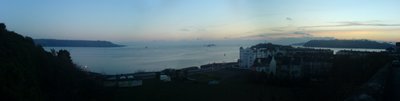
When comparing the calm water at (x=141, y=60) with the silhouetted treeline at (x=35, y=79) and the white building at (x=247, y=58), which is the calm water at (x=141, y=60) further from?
the silhouetted treeline at (x=35, y=79)

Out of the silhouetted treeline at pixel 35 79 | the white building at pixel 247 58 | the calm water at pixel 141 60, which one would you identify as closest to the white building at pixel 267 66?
the white building at pixel 247 58

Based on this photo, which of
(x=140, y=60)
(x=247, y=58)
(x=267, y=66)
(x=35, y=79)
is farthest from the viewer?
(x=140, y=60)

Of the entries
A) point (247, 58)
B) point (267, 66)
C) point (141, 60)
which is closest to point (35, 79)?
point (267, 66)

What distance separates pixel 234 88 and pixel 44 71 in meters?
8.68

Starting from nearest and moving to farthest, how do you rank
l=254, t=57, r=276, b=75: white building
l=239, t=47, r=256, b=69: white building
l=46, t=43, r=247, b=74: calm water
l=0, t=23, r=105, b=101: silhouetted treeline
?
l=0, t=23, r=105, b=101: silhouetted treeline → l=254, t=57, r=276, b=75: white building → l=239, t=47, r=256, b=69: white building → l=46, t=43, r=247, b=74: calm water

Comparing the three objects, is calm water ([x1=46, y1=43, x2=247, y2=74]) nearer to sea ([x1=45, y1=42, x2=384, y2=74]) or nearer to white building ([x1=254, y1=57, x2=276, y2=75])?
sea ([x1=45, y1=42, x2=384, y2=74])

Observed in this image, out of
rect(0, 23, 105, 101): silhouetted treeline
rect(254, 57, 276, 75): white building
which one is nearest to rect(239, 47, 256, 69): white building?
rect(254, 57, 276, 75): white building

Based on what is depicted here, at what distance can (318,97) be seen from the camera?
46.6 ft

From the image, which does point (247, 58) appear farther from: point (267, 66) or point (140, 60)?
point (140, 60)

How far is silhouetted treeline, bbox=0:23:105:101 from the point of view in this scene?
454 inches

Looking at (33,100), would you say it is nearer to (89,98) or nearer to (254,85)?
(89,98)

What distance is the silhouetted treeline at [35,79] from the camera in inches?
454

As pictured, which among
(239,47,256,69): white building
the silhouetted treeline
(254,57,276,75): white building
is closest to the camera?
the silhouetted treeline

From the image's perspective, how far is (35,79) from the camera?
15.5 m
